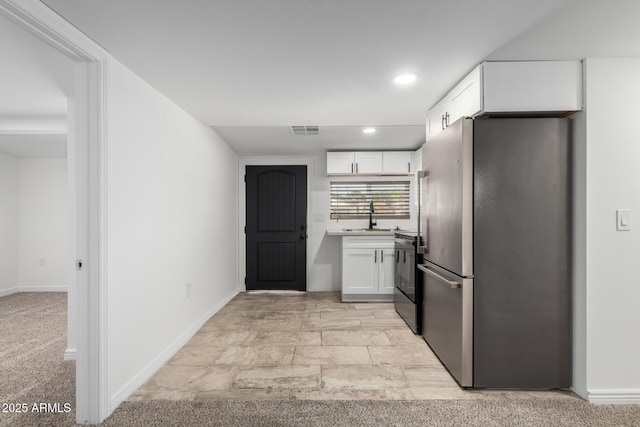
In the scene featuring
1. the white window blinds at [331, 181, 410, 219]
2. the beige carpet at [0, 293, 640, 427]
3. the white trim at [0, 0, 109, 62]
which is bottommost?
the beige carpet at [0, 293, 640, 427]

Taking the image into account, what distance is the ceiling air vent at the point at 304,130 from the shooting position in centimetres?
385

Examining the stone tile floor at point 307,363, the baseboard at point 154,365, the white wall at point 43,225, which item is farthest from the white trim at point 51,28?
the white wall at point 43,225

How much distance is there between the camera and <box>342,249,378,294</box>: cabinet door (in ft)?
15.0

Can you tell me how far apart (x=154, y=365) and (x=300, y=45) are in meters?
2.49

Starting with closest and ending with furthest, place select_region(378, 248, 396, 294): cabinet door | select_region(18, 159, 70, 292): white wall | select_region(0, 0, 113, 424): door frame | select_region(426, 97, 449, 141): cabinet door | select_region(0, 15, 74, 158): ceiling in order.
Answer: select_region(0, 0, 113, 424): door frame, select_region(0, 15, 74, 158): ceiling, select_region(426, 97, 449, 141): cabinet door, select_region(378, 248, 396, 294): cabinet door, select_region(18, 159, 70, 292): white wall

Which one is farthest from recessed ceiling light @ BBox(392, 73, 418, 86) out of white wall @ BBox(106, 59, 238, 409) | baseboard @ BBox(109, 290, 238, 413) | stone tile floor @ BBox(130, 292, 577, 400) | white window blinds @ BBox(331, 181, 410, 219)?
white window blinds @ BBox(331, 181, 410, 219)

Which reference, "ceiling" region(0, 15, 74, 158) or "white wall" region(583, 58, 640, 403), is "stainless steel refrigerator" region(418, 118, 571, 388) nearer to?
"white wall" region(583, 58, 640, 403)

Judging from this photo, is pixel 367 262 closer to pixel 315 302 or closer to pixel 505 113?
pixel 315 302

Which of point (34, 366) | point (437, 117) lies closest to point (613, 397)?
point (437, 117)

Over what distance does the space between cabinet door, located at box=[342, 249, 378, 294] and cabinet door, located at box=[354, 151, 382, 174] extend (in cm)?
124

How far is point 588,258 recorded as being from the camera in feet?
6.88

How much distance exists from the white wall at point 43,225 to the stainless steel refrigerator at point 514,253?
583 cm

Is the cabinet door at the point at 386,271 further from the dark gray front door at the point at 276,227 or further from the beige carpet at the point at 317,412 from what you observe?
the beige carpet at the point at 317,412

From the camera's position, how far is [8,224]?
508cm
